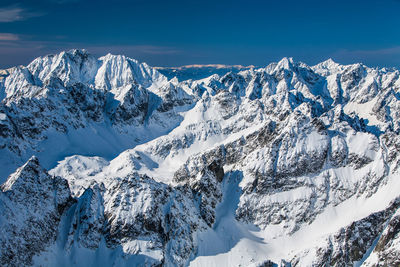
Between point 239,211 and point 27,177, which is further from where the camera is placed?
point 239,211

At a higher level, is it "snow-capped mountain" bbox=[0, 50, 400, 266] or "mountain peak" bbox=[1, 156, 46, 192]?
"mountain peak" bbox=[1, 156, 46, 192]

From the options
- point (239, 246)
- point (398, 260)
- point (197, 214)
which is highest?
point (398, 260)

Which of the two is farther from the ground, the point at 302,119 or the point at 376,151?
the point at 302,119

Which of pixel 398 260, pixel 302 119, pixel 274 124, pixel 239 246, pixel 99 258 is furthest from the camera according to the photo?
pixel 274 124

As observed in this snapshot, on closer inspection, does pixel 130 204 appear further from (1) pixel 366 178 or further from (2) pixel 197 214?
(1) pixel 366 178

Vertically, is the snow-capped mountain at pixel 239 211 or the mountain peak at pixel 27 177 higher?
the mountain peak at pixel 27 177

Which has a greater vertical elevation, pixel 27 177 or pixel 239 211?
pixel 27 177

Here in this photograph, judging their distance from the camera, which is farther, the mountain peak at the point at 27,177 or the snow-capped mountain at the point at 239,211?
the mountain peak at the point at 27,177

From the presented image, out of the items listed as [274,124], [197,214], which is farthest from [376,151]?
[197,214]

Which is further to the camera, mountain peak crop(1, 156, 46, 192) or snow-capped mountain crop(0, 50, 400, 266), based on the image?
mountain peak crop(1, 156, 46, 192)

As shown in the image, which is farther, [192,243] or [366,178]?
[366,178]

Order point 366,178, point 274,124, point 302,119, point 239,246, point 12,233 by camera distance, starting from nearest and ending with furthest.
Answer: point 12,233
point 239,246
point 366,178
point 302,119
point 274,124
